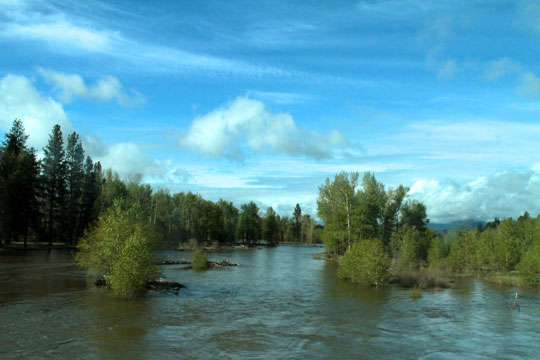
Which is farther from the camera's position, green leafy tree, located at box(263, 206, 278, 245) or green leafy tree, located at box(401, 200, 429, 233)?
green leafy tree, located at box(263, 206, 278, 245)

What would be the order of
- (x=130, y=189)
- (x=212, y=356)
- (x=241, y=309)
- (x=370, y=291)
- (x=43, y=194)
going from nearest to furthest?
(x=212, y=356) → (x=241, y=309) → (x=370, y=291) → (x=43, y=194) → (x=130, y=189)

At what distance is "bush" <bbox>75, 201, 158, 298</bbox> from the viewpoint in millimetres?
27703

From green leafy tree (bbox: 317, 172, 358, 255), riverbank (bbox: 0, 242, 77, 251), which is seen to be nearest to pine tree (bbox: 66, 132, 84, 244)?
riverbank (bbox: 0, 242, 77, 251)

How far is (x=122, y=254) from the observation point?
2827cm

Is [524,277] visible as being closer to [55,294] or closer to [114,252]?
[114,252]

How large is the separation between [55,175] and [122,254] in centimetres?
5974

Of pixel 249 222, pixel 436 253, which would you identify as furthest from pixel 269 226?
pixel 436 253

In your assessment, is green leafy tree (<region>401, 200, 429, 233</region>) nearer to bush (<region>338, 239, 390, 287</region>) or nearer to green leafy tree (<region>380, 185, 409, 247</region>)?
green leafy tree (<region>380, 185, 409, 247</region>)

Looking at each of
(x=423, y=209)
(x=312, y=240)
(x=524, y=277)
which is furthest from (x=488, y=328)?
(x=312, y=240)

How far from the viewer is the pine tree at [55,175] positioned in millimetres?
77438

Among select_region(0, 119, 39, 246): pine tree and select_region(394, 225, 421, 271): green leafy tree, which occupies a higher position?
select_region(0, 119, 39, 246): pine tree

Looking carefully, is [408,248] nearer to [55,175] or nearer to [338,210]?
[338,210]

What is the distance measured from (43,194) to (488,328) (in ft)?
249

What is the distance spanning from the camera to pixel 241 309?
88.0ft
